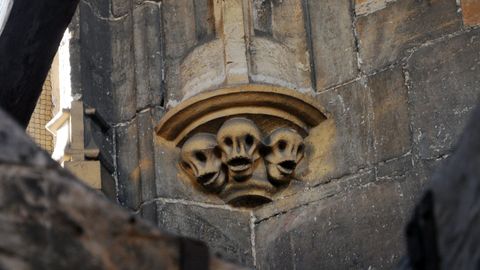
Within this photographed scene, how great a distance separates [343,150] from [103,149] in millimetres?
775

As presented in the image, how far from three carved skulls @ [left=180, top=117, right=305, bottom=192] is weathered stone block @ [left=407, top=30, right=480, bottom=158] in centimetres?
45

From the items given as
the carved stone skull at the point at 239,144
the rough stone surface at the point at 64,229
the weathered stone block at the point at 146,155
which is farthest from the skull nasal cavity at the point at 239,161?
the rough stone surface at the point at 64,229

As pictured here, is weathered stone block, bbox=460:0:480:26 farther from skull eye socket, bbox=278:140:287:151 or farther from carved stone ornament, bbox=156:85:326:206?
skull eye socket, bbox=278:140:287:151

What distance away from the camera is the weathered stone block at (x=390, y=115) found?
618cm

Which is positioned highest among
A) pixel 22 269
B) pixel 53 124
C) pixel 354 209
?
pixel 53 124

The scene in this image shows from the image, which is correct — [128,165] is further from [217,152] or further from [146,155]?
[217,152]

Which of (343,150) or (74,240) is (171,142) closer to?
(343,150)

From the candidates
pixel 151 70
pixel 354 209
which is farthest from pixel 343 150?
pixel 151 70

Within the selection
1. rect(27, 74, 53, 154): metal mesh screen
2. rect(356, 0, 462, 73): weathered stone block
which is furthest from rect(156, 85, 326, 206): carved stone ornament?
rect(27, 74, 53, 154): metal mesh screen

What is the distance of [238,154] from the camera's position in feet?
20.7

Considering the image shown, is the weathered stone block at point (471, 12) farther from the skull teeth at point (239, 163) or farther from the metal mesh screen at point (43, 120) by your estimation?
the metal mesh screen at point (43, 120)

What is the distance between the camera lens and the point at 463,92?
20.0 feet

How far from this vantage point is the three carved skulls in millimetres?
Result: 6320

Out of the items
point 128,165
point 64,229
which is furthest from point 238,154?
point 64,229
